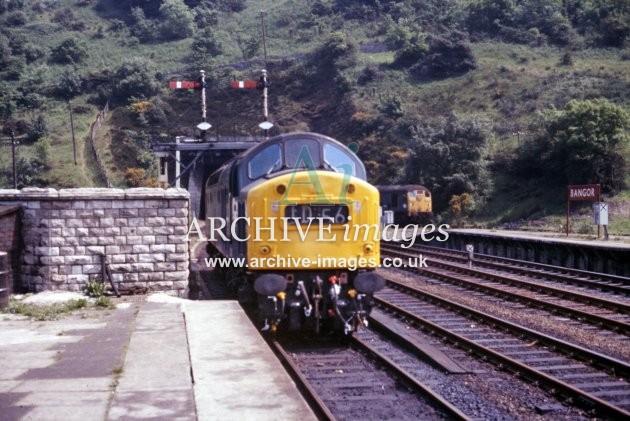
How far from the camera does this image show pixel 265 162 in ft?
36.6

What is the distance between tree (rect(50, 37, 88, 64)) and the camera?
85.2m

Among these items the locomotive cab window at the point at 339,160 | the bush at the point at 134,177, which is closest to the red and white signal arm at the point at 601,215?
the locomotive cab window at the point at 339,160

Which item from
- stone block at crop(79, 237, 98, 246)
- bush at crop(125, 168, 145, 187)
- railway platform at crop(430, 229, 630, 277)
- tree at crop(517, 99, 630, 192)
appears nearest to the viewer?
stone block at crop(79, 237, 98, 246)

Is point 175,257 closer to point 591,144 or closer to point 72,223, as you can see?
point 72,223

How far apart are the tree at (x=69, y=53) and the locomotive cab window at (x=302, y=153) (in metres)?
80.8

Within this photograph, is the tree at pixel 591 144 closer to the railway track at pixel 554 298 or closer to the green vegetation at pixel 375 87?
the green vegetation at pixel 375 87

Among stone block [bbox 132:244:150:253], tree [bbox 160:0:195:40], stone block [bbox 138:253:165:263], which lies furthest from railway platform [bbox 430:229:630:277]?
tree [bbox 160:0:195:40]

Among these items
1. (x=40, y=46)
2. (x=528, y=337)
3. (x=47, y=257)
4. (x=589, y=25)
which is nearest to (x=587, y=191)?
(x=528, y=337)

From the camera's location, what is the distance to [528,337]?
11.0 metres

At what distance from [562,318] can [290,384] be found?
7942mm

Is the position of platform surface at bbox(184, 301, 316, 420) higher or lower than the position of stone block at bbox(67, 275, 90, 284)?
lower

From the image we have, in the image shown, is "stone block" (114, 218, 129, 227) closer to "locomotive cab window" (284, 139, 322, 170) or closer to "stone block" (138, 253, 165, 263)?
"stone block" (138, 253, 165, 263)

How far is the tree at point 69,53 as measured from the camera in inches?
3354

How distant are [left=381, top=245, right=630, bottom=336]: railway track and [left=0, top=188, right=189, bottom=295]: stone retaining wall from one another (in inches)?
278
